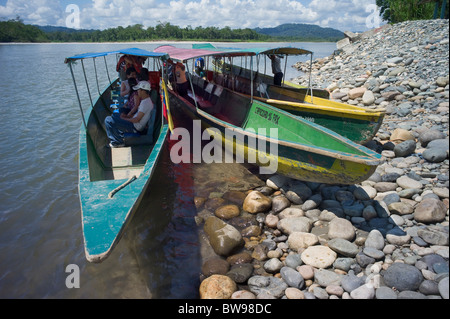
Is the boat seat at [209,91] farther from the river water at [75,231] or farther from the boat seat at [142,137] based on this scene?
the boat seat at [142,137]

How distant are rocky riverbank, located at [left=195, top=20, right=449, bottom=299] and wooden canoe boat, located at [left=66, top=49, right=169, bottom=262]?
1.36 m

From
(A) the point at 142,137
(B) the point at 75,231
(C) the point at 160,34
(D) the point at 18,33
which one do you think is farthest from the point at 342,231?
(D) the point at 18,33

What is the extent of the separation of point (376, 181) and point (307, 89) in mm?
4346

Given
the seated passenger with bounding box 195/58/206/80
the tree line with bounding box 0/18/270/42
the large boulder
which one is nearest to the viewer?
the large boulder

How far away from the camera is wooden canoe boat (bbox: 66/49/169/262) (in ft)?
11.0

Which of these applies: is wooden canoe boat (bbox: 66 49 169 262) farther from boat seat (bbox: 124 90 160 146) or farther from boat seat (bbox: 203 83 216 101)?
boat seat (bbox: 203 83 216 101)

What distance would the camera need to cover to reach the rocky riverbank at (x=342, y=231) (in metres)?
3.54

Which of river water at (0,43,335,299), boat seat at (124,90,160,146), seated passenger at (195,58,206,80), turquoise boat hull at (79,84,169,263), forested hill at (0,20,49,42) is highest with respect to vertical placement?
forested hill at (0,20,49,42)

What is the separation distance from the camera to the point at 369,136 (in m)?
6.57

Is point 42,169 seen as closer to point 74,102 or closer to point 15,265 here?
point 15,265

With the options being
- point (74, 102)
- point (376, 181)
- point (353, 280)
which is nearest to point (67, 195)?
point (353, 280)

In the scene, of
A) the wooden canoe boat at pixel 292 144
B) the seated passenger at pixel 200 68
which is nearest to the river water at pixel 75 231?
the wooden canoe boat at pixel 292 144

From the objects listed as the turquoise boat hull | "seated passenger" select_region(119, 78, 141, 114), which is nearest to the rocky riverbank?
the turquoise boat hull

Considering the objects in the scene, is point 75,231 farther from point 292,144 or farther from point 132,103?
point 292,144
